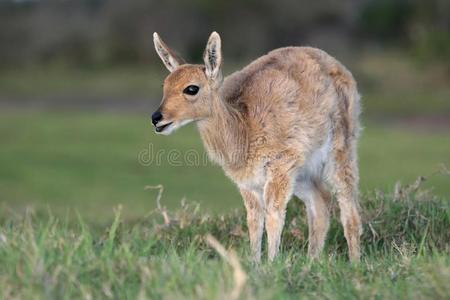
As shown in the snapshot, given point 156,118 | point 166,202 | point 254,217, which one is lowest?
point 254,217

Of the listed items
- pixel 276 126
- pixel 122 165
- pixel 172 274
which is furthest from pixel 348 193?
pixel 122 165

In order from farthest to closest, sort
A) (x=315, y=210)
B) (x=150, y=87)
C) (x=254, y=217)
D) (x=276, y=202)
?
1. (x=150, y=87)
2. (x=315, y=210)
3. (x=254, y=217)
4. (x=276, y=202)

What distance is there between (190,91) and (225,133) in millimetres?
550

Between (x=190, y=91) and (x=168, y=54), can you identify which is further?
(x=168, y=54)

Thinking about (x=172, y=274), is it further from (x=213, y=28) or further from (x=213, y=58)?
(x=213, y=28)

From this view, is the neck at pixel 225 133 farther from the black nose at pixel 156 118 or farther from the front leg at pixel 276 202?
Answer: the black nose at pixel 156 118

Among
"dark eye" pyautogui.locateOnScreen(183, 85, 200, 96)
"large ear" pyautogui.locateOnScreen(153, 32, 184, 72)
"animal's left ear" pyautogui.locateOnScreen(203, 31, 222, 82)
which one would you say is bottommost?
"dark eye" pyautogui.locateOnScreen(183, 85, 200, 96)

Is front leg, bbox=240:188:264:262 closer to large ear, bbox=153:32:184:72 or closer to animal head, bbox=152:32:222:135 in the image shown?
animal head, bbox=152:32:222:135

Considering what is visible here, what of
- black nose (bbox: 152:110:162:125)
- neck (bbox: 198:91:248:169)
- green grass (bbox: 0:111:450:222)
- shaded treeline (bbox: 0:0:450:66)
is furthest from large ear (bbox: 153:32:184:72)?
shaded treeline (bbox: 0:0:450:66)

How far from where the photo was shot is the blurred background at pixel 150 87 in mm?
21531

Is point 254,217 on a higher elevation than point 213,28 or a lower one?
lower

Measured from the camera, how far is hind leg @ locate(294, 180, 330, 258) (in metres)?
8.21

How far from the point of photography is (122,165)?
80.6 ft

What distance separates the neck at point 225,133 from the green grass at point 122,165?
20.3ft
